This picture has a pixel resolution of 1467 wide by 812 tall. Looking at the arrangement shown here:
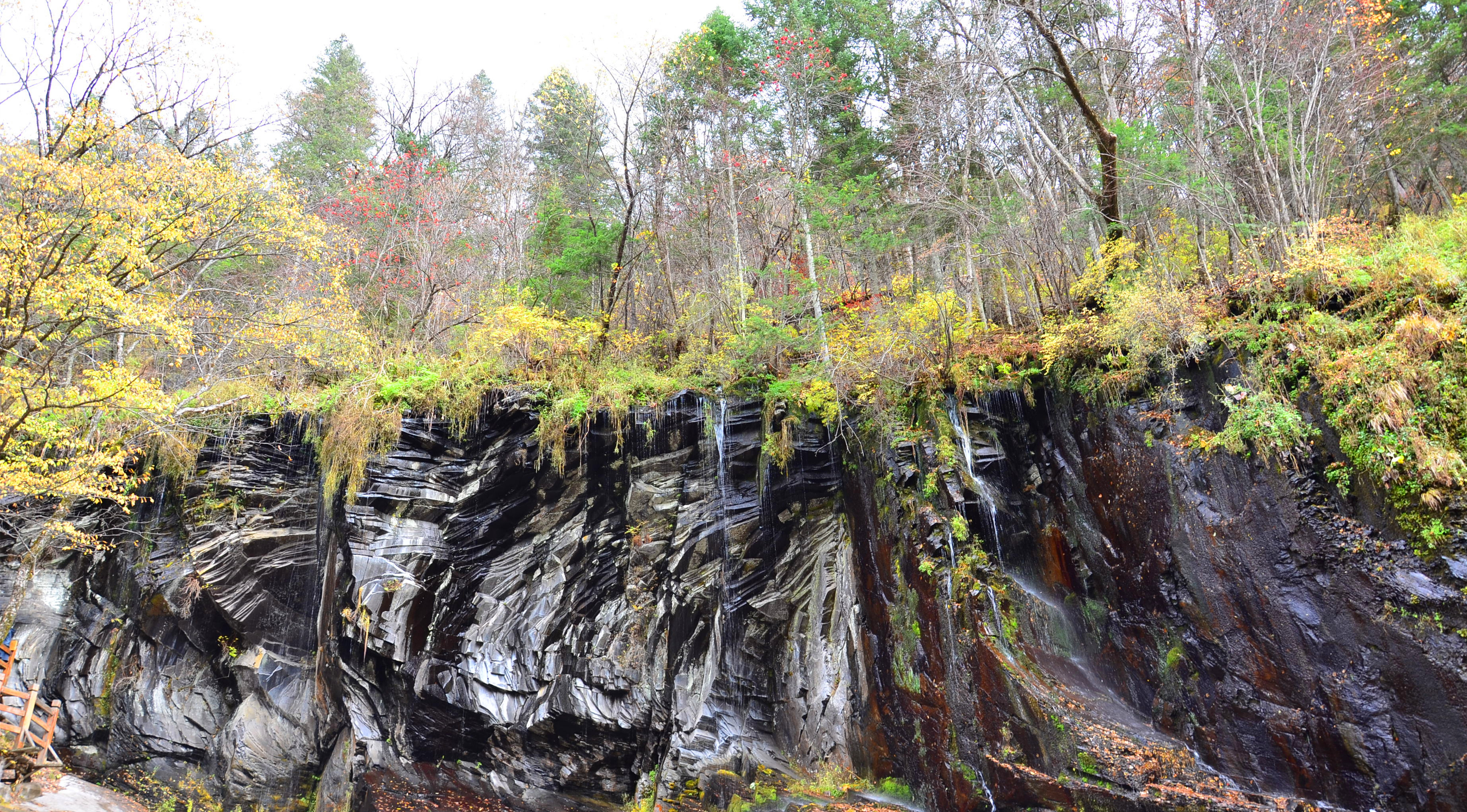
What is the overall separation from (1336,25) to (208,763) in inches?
829

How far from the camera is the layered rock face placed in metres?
7.84

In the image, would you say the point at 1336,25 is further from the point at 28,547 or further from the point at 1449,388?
the point at 28,547

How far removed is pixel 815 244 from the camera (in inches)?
571

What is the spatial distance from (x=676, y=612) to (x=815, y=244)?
821 cm

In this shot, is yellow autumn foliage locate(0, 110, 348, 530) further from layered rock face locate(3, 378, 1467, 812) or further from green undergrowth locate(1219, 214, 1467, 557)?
green undergrowth locate(1219, 214, 1467, 557)

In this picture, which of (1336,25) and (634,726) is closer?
(1336,25)

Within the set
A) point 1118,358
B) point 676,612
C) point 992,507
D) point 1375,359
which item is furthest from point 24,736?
point 1375,359

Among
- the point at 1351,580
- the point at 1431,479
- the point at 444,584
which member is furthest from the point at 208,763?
the point at 1431,479

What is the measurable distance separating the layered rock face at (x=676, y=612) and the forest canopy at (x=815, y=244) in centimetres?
81

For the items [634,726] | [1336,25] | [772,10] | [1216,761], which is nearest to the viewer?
[1216,761]

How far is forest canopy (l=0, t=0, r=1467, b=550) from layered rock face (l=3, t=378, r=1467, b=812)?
31.9 inches

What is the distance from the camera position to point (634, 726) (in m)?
10.7

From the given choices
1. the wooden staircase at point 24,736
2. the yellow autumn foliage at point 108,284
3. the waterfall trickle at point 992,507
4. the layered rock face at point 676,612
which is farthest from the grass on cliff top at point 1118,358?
the wooden staircase at point 24,736

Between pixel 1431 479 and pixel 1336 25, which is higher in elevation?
pixel 1336 25
